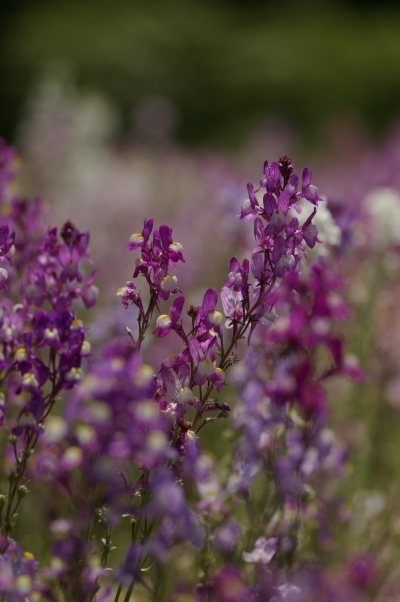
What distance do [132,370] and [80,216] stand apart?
4499 millimetres

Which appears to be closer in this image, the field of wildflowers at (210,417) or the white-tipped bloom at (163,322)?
the field of wildflowers at (210,417)

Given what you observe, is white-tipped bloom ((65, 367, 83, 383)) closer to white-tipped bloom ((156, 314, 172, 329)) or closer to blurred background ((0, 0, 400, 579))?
white-tipped bloom ((156, 314, 172, 329))

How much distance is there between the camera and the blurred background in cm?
332

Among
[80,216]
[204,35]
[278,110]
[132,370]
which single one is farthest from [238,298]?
[204,35]

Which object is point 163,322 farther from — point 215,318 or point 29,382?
point 29,382

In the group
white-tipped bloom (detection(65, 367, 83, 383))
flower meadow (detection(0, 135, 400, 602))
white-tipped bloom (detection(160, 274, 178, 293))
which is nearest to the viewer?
flower meadow (detection(0, 135, 400, 602))

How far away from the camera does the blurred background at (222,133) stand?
3324 mm

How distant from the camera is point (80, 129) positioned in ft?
23.1

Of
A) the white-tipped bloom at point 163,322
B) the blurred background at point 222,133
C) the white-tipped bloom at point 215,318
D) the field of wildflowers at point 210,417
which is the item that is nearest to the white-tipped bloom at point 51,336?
the field of wildflowers at point 210,417

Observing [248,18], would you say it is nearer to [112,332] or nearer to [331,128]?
[331,128]

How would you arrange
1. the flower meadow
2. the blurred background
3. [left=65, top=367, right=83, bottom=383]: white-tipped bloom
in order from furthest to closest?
1. the blurred background
2. [left=65, top=367, right=83, bottom=383]: white-tipped bloom
3. the flower meadow

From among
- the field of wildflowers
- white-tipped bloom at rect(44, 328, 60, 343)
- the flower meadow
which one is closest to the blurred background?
the field of wildflowers

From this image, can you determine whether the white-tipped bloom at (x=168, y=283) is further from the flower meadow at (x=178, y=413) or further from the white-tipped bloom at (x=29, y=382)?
the white-tipped bloom at (x=29, y=382)

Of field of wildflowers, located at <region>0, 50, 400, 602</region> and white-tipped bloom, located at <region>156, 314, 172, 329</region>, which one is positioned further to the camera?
white-tipped bloom, located at <region>156, 314, 172, 329</region>
